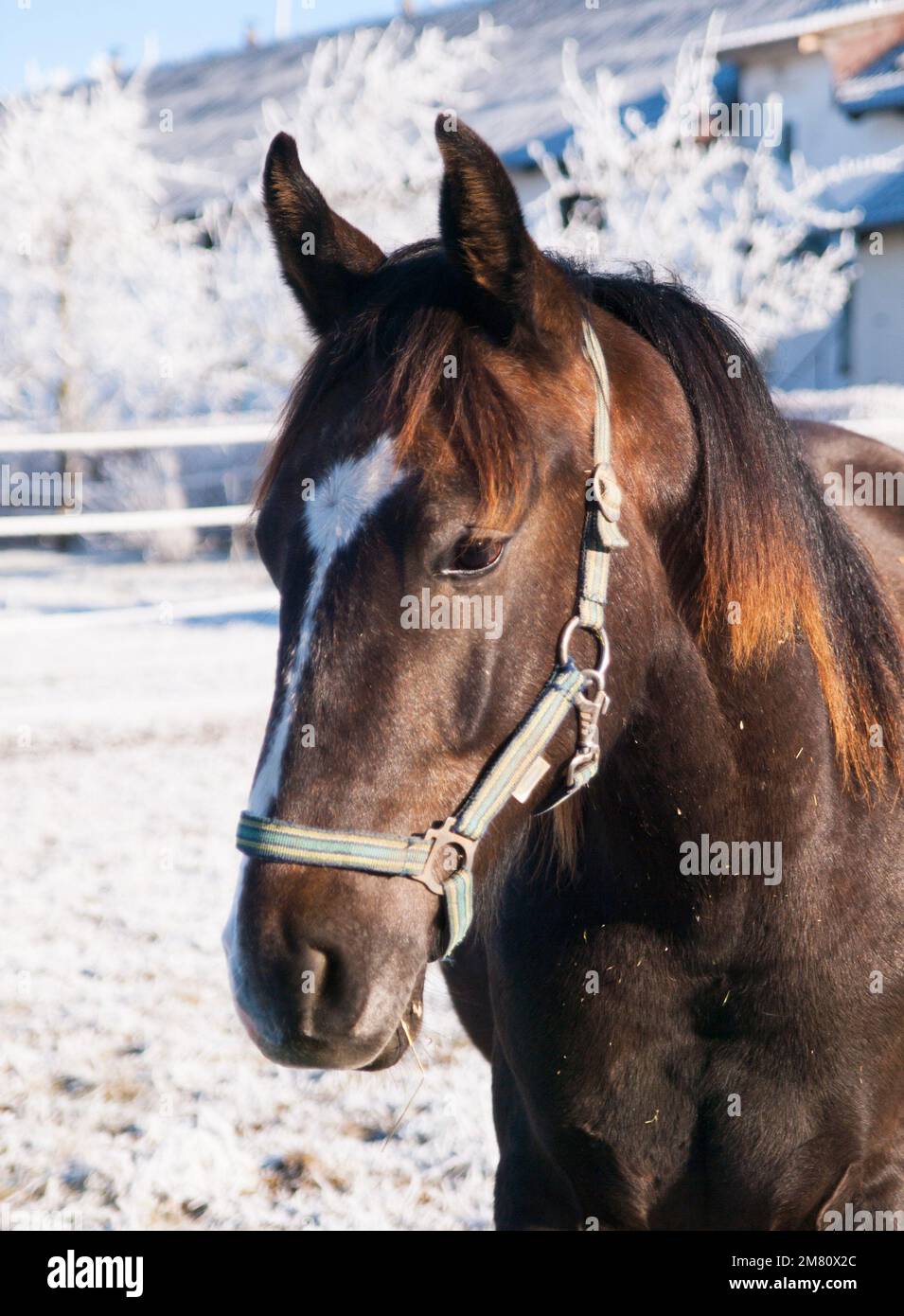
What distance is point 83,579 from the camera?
13.5m

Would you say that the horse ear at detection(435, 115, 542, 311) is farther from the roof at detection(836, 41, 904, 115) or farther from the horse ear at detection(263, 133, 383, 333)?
the roof at detection(836, 41, 904, 115)

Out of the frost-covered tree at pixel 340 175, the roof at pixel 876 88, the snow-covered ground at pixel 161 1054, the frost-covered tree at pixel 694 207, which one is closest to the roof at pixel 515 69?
the roof at pixel 876 88

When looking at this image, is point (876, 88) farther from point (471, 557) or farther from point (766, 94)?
point (471, 557)

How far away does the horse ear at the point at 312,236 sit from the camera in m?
1.72

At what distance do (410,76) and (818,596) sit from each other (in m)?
15.4

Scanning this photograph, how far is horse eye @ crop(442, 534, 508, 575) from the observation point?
1437 millimetres

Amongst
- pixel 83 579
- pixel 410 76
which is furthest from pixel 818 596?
pixel 410 76

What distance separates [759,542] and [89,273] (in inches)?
664

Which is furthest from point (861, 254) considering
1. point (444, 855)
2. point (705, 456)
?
point (444, 855)

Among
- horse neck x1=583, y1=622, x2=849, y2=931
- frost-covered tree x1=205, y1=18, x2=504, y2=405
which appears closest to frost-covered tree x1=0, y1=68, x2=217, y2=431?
frost-covered tree x1=205, y1=18, x2=504, y2=405

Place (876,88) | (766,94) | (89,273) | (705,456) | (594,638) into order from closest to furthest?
(594,638) < (705,456) < (89,273) < (876,88) < (766,94)

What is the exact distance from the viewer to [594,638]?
1566 millimetres

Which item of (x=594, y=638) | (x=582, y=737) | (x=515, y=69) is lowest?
(x=582, y=737)

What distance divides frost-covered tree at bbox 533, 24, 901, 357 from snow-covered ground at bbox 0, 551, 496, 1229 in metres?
8.19
